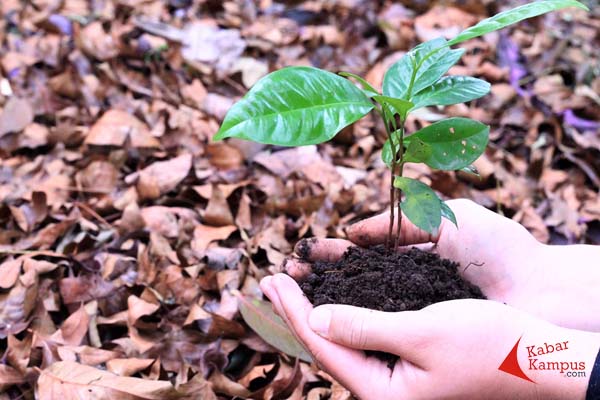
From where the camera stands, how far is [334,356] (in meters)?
1.05

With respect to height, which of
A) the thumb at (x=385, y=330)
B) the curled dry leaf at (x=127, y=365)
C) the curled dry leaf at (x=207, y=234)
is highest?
the thumb at (x=385, y=330)

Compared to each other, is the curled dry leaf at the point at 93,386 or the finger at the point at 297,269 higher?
the finger at the point at 297,269

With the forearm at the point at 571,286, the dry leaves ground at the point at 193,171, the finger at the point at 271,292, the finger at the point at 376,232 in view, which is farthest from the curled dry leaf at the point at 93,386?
the forearm at the point at 571,286

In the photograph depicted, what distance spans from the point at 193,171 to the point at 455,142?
3.20ft

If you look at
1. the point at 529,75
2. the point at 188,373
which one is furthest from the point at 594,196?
the point at 188,373

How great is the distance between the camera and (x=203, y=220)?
1.68 metres

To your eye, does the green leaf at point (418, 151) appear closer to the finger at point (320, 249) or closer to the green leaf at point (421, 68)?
the green leaf at point (421, 68)

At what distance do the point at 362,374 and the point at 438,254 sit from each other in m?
0.33

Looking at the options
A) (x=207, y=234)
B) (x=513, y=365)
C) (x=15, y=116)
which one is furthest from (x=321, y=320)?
(x=15, y=116)

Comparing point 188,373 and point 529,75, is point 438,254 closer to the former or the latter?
point 188,373

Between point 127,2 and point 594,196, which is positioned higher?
point 127,2

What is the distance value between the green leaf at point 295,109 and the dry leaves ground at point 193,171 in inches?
21.1

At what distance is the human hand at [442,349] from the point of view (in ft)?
3.23

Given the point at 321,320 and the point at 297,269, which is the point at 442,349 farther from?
the point at 297,269
